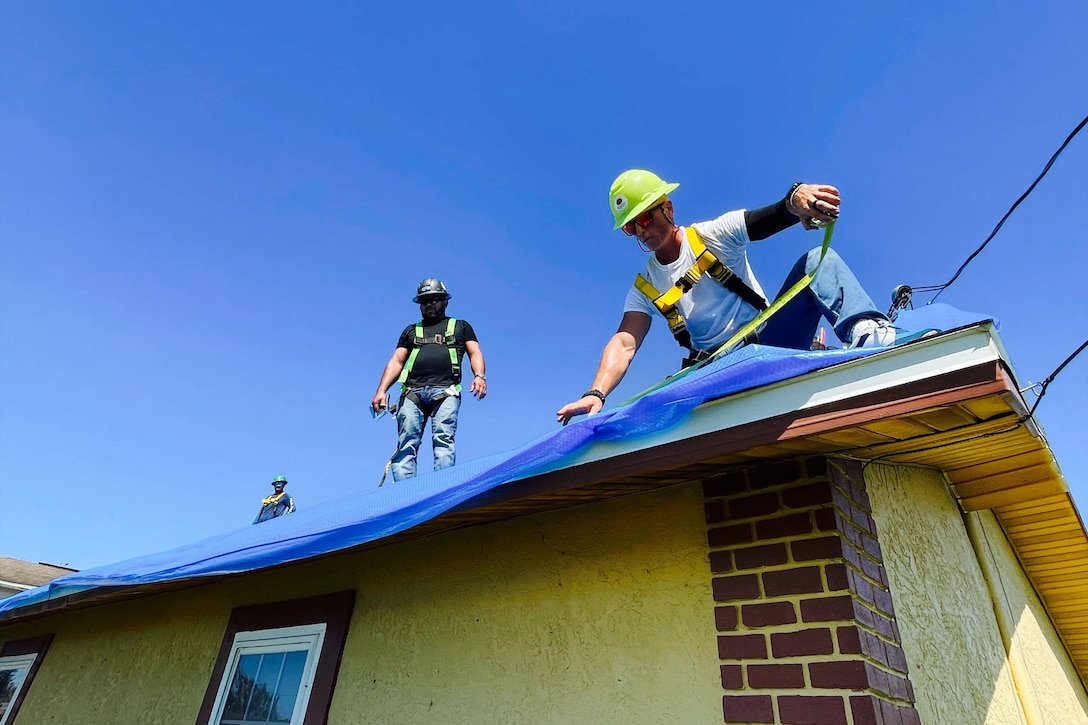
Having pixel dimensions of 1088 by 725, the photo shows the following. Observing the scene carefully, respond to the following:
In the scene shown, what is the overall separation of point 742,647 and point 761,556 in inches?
11.8

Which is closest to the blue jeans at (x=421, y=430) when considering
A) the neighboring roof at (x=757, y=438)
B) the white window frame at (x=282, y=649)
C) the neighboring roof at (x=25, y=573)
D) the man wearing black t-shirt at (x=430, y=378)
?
the man wearing black t-shirt at (x=430, y=378)

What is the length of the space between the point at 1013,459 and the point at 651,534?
5.08ft

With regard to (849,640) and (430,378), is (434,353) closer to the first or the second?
(430,378)

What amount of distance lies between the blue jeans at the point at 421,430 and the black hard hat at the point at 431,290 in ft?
3.11

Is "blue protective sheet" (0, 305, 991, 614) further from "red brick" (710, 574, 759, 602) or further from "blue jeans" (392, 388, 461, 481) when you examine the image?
"blue jeans" (392, 388, 461, 481)

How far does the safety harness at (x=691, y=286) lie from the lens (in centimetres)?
306

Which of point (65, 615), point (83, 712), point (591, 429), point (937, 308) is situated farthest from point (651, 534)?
point (65, 615)

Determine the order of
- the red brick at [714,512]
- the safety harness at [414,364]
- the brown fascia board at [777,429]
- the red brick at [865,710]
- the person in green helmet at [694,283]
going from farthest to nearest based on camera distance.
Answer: the safety harness at [414,364] < the person in green helmet at [694,283] < the red brick at [714,512] < the red brick at [865,710] < the brown fascia board at [777,429]

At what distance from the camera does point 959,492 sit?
3314mm

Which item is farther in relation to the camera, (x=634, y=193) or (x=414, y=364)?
(x=414, y=364)

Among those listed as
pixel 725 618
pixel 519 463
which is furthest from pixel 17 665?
pixel 725 618

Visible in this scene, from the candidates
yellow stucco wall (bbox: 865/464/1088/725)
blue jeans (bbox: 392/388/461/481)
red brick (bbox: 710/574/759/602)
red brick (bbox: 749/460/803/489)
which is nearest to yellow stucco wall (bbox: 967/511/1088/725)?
yellow stucco wall (bbox: 865/464/1088/725)

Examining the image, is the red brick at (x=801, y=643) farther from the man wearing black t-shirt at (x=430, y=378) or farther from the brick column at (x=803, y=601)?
the man wearing black t-shirt at (x=430, y=378)

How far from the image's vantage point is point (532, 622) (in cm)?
284
